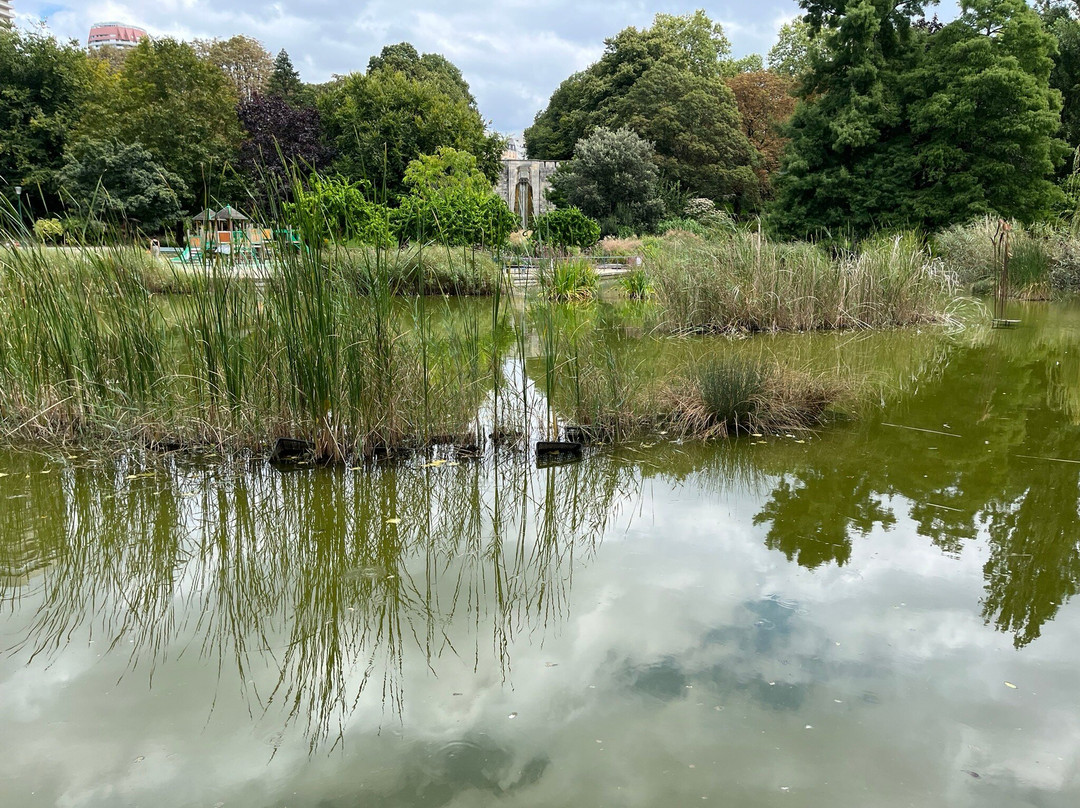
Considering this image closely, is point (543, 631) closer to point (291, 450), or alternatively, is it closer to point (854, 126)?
point (291, 450)

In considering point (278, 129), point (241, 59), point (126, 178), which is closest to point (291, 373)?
point (126, 178)

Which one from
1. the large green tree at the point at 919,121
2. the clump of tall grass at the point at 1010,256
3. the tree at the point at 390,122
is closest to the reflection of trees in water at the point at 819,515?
the clump of tall grass at the point at 1010,256

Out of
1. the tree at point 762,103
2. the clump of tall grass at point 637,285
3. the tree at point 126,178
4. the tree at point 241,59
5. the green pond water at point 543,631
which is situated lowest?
the green pond water at point 543,631

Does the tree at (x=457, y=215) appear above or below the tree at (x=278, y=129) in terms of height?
below

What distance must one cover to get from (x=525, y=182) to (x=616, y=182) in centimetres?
972

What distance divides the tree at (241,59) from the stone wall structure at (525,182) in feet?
32.3

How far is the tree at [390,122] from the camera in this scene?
2427 cm

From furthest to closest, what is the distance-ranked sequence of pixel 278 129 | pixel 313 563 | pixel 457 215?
pixel 278 129 → pixel 457 215 → pixel 313 563

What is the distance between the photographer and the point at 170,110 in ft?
75.3

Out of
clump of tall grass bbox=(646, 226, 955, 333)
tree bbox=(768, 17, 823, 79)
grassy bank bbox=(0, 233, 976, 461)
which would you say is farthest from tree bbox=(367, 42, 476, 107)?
grassy bank bbox=(0, 233, 976, 461)

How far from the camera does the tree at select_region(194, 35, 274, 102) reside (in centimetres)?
3192

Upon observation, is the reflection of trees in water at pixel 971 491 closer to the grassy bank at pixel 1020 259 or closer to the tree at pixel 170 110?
the grassy bank at pixel 1020 259

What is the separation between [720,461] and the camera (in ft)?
13.5

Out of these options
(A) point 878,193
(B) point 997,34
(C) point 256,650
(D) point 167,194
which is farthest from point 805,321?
(D) point 167,194
